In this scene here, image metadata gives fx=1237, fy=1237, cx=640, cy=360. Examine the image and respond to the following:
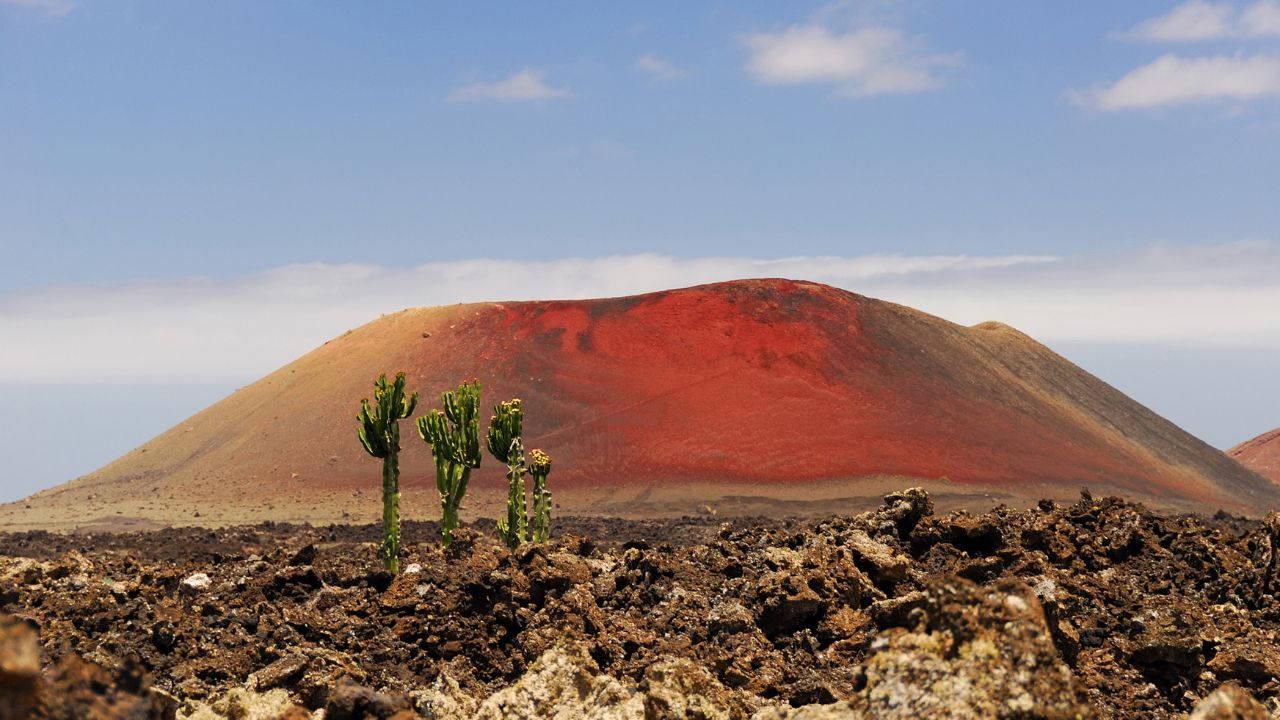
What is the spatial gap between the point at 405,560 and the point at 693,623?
1119 cm

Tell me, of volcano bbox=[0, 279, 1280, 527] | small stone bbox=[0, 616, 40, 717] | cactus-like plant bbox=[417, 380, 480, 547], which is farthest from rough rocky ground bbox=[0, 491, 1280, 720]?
volcano bbox=[0, 279, 1280, 527]

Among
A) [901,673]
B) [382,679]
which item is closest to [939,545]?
[382,679]

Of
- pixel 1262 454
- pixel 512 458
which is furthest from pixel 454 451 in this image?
pixel 1262 454

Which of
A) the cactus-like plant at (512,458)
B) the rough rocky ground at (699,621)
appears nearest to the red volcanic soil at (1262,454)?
the cactus-like plant at (512,458)

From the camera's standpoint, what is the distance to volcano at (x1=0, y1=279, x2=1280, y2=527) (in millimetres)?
55469

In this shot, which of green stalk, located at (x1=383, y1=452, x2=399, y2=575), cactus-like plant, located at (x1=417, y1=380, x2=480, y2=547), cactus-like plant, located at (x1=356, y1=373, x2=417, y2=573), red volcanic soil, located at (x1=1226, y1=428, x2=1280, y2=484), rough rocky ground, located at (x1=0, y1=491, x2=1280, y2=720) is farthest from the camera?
red volcanic soil, located at (x1=1226, y1=428, x2=1280, y2=484)

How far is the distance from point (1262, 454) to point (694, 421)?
6803 cm

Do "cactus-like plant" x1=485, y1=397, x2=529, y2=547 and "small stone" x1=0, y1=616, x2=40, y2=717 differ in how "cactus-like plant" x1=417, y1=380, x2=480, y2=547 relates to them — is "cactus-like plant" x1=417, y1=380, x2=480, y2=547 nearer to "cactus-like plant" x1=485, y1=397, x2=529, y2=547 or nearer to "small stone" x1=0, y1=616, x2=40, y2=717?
"cactus-like plant" x1=485, y1=397, x2=529, y2=547

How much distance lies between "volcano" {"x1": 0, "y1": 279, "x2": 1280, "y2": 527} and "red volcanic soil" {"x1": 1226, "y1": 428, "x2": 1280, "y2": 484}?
2319cm

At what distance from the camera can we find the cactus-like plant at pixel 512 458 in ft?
86.3

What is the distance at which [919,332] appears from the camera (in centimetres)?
7538

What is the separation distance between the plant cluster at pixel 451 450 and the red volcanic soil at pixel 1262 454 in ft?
278

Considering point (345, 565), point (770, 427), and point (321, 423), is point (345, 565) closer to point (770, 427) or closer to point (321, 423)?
point (770, 427)

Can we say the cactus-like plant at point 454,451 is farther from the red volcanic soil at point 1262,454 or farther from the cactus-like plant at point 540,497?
the red volcanic soil at point 1262,454
